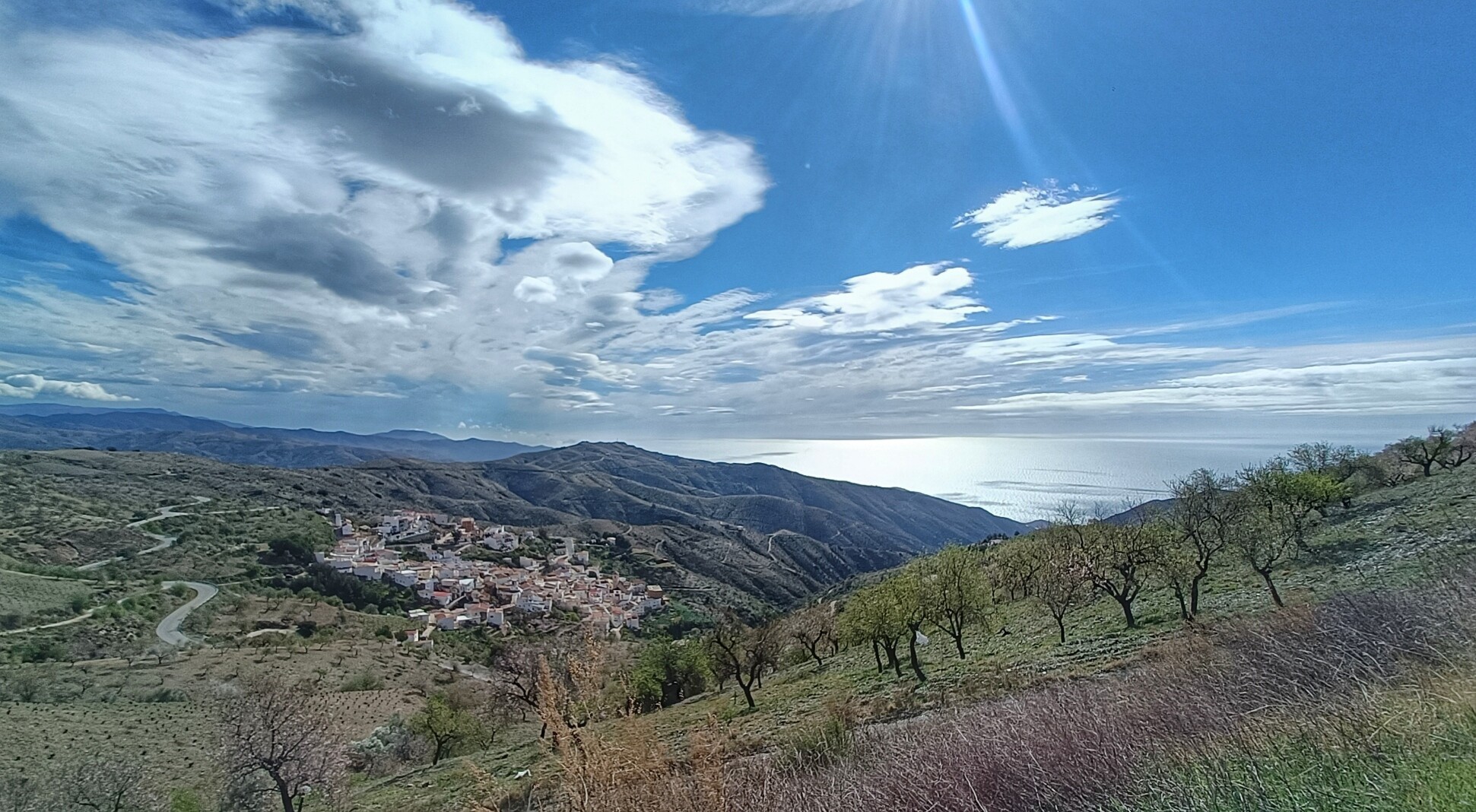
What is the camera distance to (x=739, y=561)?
121062 millimetres

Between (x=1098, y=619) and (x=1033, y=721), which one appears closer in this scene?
(x=1033, y=721)

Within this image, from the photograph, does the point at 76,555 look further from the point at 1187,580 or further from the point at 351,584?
the point at 1187,580

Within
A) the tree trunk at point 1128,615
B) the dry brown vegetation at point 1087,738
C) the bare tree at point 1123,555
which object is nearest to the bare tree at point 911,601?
the bare tree at point 1123,555

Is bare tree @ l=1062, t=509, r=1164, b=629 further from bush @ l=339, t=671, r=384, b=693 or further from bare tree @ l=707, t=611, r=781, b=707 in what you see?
bush @ l=339, t=671, r=384, b=693

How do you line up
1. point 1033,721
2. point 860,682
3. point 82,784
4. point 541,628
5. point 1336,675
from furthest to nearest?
point 541,628
point 860,682
point 82,784
point 1033,721
point 1336,675

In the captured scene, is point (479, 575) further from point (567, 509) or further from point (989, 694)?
point (989, 694)

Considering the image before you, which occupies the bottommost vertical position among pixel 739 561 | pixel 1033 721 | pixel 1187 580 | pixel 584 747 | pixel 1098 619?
pixel 739 561

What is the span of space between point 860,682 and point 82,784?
25464 mm

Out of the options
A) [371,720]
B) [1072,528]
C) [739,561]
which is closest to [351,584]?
[371,720]

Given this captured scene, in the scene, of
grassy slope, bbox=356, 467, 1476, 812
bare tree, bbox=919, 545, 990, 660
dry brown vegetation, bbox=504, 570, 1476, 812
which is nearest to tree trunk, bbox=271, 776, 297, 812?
grassy slope, bbox=356, 467, 1476, 812

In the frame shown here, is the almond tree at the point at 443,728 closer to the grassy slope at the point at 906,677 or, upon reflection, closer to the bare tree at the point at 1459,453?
the grassy slope at the point at 906,677

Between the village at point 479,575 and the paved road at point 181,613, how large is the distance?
50.7ft

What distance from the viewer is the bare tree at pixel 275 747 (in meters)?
19.8

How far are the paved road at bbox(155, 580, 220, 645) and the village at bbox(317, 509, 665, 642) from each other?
15.4m
